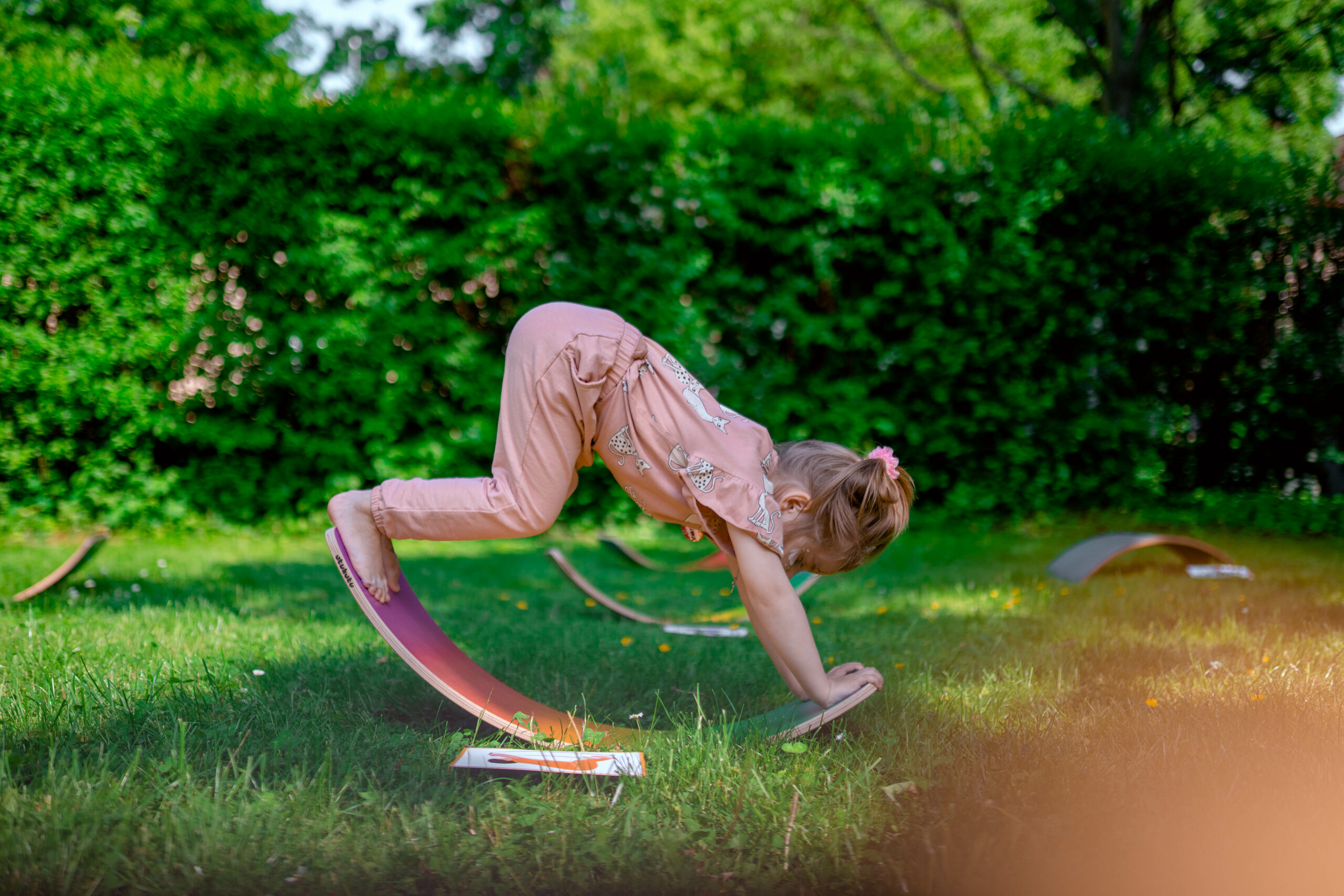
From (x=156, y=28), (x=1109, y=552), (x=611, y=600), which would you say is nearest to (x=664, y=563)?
(x=611, y=600)

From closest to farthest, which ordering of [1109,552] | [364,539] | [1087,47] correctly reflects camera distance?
[364,539] → [1109,552] → [1087,47]

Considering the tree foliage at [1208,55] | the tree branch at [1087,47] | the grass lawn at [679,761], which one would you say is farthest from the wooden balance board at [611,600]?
the tree branch at [1087,47]

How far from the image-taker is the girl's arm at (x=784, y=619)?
2191 millimetres

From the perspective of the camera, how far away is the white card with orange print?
1.97 metres

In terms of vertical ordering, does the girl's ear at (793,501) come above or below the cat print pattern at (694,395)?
below

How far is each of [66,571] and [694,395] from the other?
3.08 metres

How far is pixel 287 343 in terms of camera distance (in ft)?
20.4

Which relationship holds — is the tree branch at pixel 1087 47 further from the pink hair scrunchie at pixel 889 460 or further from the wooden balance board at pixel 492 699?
the wooden balance board at pixel 492 699

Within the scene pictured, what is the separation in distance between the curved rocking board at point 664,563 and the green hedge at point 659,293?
149 centimetres

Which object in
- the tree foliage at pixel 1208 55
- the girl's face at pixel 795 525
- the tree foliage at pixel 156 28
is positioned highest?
the tree foliage at pixel 156 28

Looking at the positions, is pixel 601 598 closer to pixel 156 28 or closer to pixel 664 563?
pixel 664 563

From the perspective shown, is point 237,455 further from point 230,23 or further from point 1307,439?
point 230,23

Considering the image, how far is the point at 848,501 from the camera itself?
235 cm

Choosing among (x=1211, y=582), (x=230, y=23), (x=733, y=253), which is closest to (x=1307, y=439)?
(x=1211, y=582)
